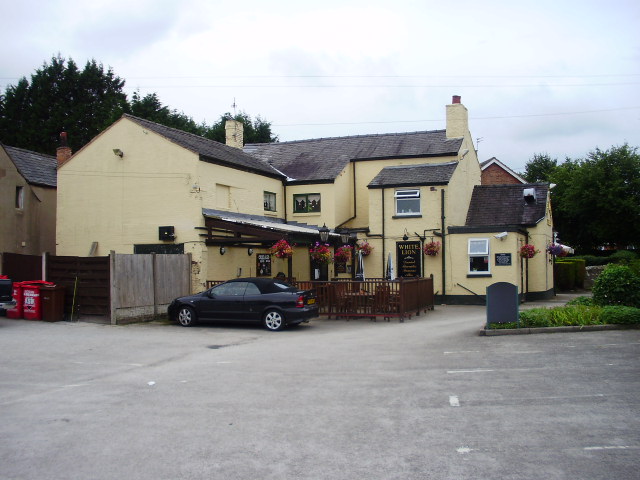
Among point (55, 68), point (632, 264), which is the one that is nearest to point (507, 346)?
point (632, 264)

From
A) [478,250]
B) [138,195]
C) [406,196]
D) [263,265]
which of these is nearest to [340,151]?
[406,196]

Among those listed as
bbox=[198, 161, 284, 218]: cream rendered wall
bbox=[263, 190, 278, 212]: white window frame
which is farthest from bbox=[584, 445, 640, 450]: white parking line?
bbox=[263, 190, 278, 212]: white window frame

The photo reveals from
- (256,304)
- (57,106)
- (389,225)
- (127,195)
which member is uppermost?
(57,106)

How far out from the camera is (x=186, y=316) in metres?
19.1

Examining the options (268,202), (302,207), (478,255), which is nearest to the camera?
(478,255)

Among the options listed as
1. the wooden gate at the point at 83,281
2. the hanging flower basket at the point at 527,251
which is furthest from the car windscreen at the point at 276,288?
the hanging flower basket at the point at 527,251

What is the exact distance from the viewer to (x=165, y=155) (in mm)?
23891

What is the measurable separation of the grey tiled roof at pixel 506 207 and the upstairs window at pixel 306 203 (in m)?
7.15

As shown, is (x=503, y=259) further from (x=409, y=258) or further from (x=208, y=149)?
(x=208, y=149)

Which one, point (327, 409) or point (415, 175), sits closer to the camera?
point (327, 409)

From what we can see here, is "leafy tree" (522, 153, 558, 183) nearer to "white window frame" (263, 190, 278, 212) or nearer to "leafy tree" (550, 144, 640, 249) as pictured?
"leafy tree" (550, 144, 640, 249)

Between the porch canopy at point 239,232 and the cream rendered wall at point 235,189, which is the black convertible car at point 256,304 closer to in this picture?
the porch canopy at point 239,232

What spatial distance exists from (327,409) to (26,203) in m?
26.2

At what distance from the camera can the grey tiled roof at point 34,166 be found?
102ft
